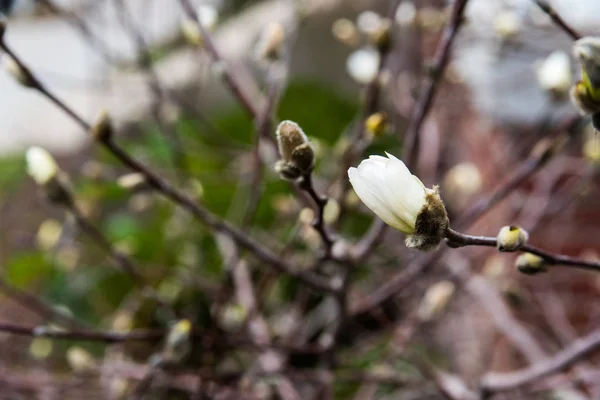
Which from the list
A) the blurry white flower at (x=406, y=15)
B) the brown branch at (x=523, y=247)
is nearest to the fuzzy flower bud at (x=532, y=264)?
the brown branch at (x=523, y=247)

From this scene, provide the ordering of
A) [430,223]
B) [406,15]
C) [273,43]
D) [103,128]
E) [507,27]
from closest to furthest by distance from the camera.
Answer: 1. [430,223]
2. [103,128]
3. [273,43]
4. [507,27]
5. [406,15]

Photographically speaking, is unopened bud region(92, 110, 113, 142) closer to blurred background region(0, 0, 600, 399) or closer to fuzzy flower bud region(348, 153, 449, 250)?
blurred background region(0, 0, 600, 399)

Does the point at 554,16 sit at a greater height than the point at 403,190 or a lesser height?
greater

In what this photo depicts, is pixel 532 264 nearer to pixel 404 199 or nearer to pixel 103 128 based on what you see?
pixel 404 199

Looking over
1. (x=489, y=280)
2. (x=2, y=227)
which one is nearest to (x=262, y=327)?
(x=489, y=280)

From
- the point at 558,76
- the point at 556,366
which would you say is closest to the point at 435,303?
Result: the point at 556,366

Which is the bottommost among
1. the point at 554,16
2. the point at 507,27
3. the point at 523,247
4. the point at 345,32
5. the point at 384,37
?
the point at 523,247

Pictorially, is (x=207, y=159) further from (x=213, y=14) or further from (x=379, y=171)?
(x=379, y=171)

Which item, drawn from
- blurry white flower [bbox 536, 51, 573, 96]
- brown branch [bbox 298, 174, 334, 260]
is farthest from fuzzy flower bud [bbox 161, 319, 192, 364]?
blurry white flower [bbox 536, 51, 573, 96]
